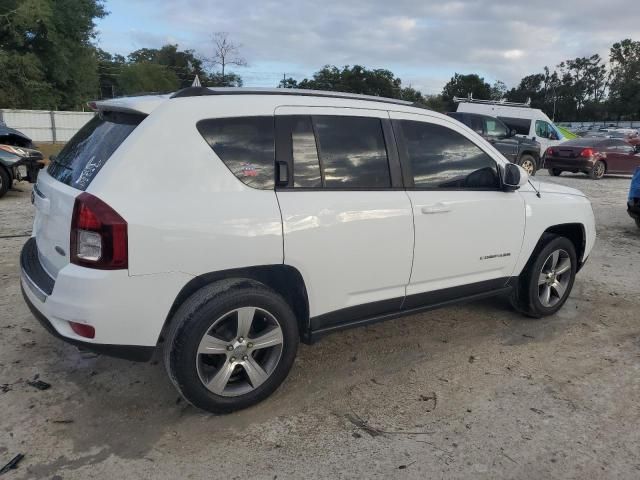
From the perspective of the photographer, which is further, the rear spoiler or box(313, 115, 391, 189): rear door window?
box(313, 115, 391, 189): rear door window

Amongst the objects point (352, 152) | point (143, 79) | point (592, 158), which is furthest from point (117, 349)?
point (143, 79)

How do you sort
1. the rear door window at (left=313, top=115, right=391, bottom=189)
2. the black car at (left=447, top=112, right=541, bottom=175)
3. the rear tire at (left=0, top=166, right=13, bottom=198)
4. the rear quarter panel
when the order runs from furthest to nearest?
the black car at (left=447, top=112, right=541, bottom=175)
the rear tire at (left=0, top=166, right=13, bottom=198)
the rear door window at (left=313, top=115, right=391, bottom=189)
the rear quarter panel

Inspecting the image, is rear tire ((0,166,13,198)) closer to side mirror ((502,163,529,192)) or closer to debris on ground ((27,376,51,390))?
debris on ground ((27,376,51,390))

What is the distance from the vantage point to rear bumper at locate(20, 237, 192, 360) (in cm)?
264

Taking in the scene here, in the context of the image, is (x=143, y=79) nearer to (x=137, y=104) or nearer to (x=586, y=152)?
(x=586, y=152)

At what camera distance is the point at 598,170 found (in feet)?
56.8

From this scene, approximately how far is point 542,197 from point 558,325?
1133 mm

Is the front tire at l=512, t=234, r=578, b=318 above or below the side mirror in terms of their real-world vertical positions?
below

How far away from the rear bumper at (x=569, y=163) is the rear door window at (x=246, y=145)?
16255 millimetres

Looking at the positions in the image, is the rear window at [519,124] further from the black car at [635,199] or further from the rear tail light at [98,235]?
the rear tail light at [98,235]

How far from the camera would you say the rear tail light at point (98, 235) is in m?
2.59

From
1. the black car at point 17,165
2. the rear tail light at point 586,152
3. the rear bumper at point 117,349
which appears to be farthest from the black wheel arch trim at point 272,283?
the rear tail light at point 586,152

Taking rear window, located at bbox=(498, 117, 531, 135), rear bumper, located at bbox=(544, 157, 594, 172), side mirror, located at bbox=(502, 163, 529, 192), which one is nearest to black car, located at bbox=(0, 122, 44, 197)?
side mirror, located at bbox=(502, 163, 529, 192)

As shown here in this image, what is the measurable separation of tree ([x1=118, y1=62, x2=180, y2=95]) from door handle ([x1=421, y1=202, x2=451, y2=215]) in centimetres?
7396
